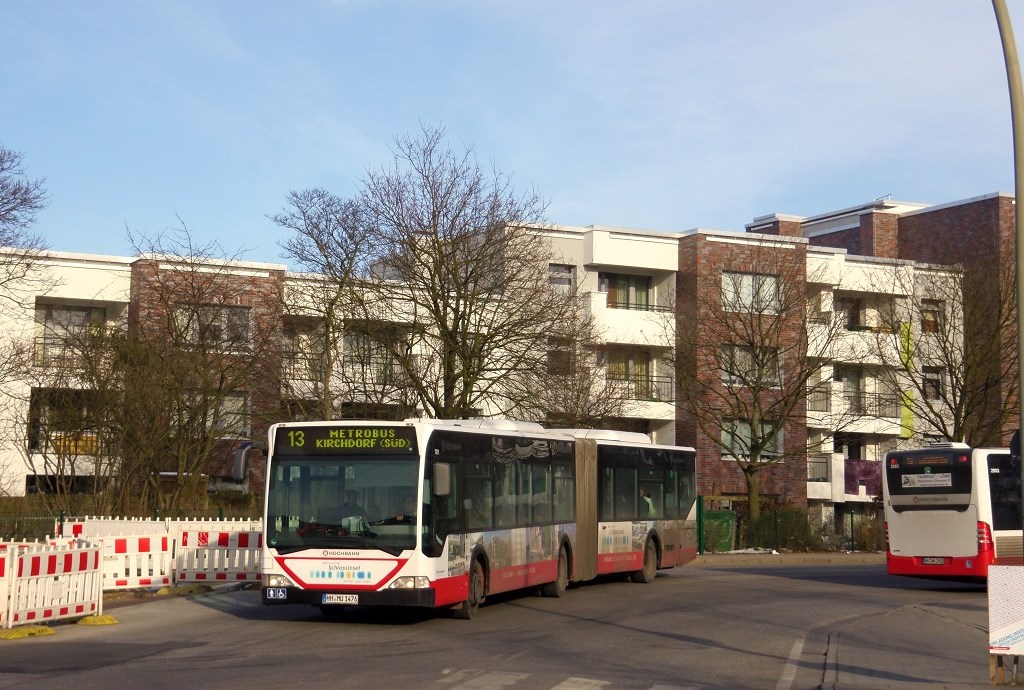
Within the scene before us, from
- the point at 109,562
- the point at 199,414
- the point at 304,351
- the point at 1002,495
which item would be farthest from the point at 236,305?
the point at 1002,495

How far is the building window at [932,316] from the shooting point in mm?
48125

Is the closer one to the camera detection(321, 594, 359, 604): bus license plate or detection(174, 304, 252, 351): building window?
detection(321, 594, 359, 604): bus license plate

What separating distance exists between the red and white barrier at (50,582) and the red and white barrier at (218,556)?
19.6 ft

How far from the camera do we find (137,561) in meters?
23.0

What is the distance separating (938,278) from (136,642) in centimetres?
3941

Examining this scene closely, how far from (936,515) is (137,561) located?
610 inches

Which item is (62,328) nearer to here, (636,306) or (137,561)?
(137,561)

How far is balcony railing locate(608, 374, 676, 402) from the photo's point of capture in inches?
2094

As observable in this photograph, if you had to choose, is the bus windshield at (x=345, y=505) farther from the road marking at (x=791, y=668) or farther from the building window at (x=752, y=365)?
the building window at (x=752, y=365)

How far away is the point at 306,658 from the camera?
14.2 meters

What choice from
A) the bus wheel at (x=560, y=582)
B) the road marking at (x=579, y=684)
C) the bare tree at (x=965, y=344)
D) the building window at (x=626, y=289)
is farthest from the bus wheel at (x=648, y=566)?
the building window at (x=626, y=289)

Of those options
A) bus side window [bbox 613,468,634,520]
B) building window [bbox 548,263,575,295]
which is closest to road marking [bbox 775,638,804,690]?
bus side window [bbox 613,468,634,520]

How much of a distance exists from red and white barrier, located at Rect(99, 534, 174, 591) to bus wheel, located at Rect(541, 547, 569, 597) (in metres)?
6.76

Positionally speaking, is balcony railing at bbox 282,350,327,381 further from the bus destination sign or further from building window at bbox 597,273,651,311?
the bus destination sign
